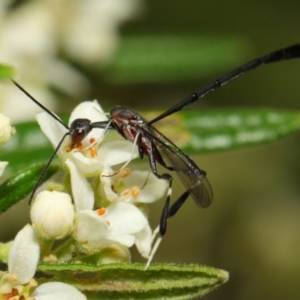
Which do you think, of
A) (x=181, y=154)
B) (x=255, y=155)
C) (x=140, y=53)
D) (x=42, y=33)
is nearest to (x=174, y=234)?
(x=255, y=155)

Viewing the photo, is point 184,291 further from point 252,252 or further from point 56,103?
point 252,252

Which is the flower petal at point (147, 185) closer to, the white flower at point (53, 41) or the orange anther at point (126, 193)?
the orange anther at point (126, 193)

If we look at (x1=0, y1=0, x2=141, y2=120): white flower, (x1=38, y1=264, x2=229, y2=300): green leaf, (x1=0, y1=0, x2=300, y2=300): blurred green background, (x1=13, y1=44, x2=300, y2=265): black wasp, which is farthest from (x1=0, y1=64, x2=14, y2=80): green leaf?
(x1=0, y1=0, x2=300, y2=300): blurred green background

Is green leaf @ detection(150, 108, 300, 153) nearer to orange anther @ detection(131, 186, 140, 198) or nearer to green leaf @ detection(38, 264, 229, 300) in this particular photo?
orange anther @ detection(131, 186, 140, 198)

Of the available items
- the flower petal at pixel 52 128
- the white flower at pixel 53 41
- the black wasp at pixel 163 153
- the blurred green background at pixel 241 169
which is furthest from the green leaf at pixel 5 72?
the blurred green background at pixel 241 169

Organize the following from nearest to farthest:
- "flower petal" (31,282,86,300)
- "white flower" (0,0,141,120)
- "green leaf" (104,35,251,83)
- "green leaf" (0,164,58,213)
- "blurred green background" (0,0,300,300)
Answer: "flower petal" (31,282,86,300), "green leaf" (0,164,58,213), "white flower" (0,0,141,120), "green leaf" (104,35,251,83), "blurred green background" (0,0,300,300)

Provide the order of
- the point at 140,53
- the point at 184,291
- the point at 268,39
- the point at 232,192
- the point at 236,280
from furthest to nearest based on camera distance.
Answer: the point at 268,39 → the point at 232,192 → the point at 236,280 → the point at 140,53 → the point at 184,291

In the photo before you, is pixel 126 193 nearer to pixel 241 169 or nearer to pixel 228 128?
pixel 228 128
